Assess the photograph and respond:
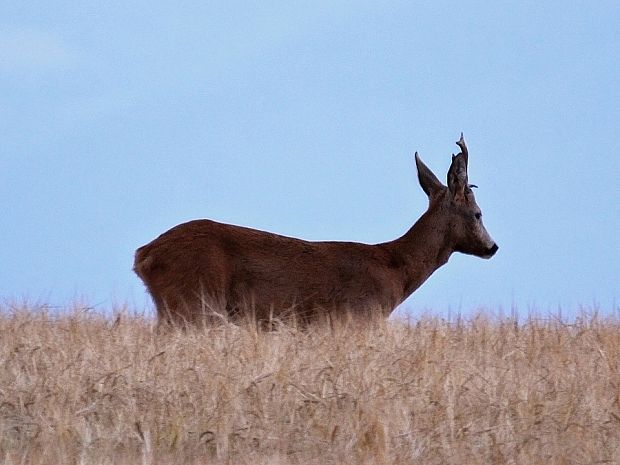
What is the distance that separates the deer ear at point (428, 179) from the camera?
12.9 metres

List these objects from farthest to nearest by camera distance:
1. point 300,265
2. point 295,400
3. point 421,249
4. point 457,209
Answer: point 457,209
point 421,249
point 300,265
point 295,400

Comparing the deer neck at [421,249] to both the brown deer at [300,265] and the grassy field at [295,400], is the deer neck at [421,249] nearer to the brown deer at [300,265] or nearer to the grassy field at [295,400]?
the brown deer at [300,265]

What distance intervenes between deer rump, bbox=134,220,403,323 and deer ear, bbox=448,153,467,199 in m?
1.30

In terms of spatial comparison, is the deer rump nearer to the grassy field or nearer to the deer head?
the grassy field

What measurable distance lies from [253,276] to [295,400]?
317cm

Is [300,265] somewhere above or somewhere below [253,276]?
above

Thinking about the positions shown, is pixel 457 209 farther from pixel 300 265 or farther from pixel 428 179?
pixel 300 265

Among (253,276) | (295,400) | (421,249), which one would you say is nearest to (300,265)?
(253,276)

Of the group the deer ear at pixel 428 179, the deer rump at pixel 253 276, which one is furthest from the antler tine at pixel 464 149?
the deer rump at pixel 253 276

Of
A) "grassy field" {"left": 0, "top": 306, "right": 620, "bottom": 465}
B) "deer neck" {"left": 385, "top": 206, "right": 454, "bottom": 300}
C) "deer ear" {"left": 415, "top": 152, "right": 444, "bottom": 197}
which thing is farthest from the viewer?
"deer ear" {"left": 415, "top": 152, "right": 444, "bottom": 197}

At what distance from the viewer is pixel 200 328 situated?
33.0ft

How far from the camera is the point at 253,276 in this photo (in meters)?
10.6

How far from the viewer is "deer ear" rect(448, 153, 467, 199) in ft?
40.9

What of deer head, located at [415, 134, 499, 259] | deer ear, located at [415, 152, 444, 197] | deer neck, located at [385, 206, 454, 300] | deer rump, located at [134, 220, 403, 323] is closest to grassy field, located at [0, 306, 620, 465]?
deer rump, located at [134, 220, 403, 323]
